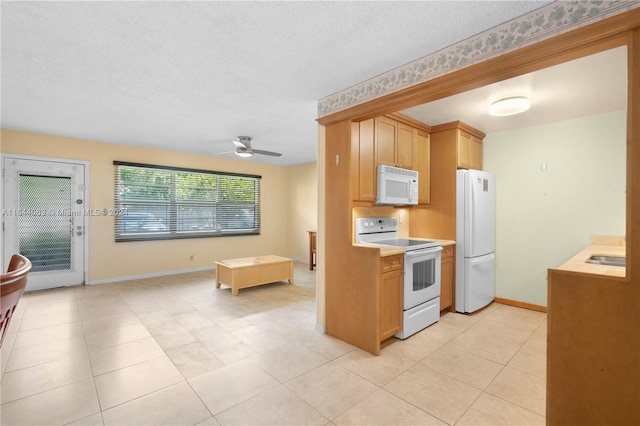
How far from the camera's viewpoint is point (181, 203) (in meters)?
6.04

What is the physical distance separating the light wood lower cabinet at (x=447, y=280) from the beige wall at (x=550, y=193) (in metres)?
0.97

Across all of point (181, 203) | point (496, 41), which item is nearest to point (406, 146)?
point (496, 41)

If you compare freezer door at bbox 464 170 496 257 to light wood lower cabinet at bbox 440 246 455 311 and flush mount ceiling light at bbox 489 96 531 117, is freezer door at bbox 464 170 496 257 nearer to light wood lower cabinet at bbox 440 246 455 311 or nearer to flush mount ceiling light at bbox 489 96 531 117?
light wood lower cabinet at bbox 440 246 455 311

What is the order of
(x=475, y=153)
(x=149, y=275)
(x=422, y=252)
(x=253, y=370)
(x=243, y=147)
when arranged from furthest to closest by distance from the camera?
1. (x=149, y=275)
2. (x=243, y=147)
3. (x=475, y=153)
4. (x=422, y=252)
5. (x=253, y=370)

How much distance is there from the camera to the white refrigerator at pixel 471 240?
12.0 ft

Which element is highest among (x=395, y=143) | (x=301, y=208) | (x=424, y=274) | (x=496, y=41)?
(x=496, y=41)

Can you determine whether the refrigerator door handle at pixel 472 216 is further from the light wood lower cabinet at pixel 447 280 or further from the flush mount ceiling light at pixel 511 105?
the flush mount ceiling light at pixel 511 105

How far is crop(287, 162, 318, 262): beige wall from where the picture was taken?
703 centimetres

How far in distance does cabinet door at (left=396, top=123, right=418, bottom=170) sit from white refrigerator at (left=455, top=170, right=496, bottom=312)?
2.16 feet

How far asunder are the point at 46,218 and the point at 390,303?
5.33 metres

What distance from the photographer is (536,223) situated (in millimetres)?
3912

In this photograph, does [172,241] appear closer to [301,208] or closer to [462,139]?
[301,208]

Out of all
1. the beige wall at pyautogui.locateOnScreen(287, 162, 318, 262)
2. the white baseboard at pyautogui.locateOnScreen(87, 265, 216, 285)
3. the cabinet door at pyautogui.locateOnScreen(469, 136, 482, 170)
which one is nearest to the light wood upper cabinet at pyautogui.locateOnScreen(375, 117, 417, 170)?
the cabinet door at pyautogui.locateOnScreen(469, 136, 482, 170)

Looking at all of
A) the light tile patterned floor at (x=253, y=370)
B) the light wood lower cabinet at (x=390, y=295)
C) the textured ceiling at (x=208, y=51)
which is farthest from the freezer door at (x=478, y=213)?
the textured ceiling at (x=208, y=51)
